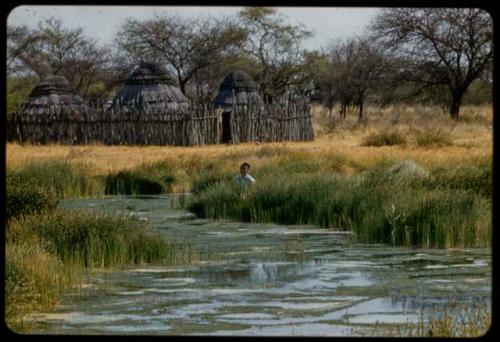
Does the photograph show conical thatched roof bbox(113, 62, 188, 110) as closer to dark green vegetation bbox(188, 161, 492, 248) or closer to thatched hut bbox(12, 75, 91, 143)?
thatched hut bbox(12, 75, 91, 143)

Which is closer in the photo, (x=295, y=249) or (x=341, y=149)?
(x=295, y=249)

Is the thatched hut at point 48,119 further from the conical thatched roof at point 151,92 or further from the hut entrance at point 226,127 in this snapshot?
the hut entrance at point 226,127

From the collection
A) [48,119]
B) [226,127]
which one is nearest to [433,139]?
[226,127]

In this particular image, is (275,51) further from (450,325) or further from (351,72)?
(450,325)

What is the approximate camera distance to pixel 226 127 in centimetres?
3556

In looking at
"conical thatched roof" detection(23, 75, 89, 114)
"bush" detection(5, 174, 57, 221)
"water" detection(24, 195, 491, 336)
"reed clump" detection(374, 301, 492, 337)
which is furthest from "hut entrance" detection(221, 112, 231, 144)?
"reed clump" detection(374, 301, 492, 337)

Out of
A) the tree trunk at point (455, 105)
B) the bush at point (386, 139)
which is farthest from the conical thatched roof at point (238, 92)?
the tree trunk at point (455, 105)

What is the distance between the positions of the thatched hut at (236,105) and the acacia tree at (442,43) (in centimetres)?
788

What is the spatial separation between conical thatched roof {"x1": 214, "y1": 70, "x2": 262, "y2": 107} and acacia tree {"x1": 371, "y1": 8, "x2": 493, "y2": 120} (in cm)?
782

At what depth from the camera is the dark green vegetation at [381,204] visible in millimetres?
12875

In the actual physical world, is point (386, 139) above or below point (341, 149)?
above

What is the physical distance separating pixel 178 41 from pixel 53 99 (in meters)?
12.2

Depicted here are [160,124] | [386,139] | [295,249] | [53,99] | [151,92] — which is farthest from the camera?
[53,99]

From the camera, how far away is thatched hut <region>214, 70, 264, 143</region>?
34.8m
